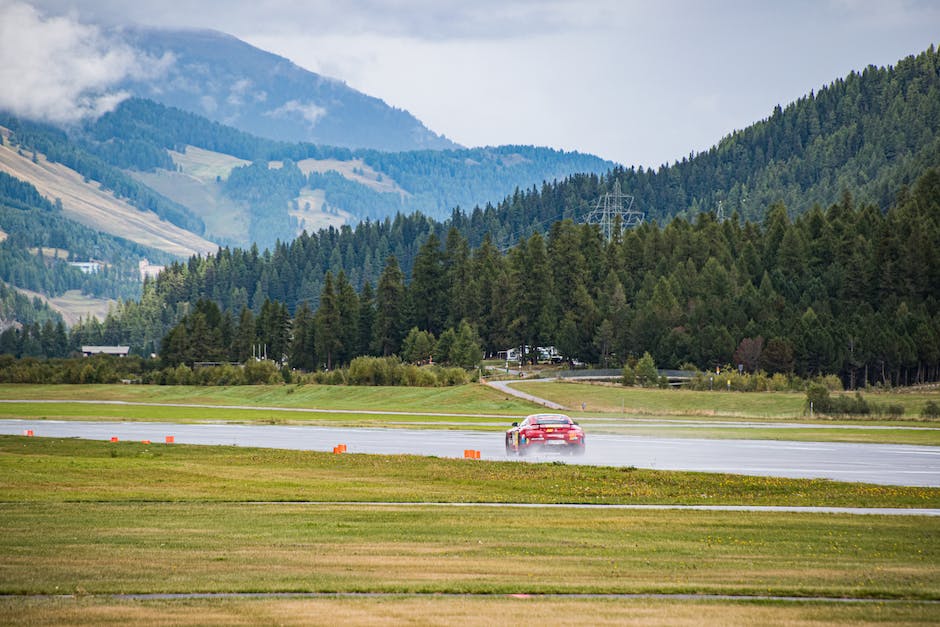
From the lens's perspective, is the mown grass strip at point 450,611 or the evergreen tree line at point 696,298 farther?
the evergreen tree line at point 696,298

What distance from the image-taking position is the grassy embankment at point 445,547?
15.6 m

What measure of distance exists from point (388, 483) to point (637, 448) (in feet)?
57.1

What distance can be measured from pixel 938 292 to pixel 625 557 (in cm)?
11774

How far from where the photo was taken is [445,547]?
820 inches

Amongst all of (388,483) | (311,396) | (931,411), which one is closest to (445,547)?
(388,483)

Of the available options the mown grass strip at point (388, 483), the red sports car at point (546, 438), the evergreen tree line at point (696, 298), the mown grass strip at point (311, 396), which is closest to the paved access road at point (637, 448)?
the red sports car at point (546, 438)

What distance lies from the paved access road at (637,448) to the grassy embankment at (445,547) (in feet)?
16.7

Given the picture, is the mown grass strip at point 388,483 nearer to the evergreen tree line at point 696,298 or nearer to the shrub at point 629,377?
the shrub at point 629,377

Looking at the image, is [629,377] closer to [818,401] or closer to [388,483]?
[818,401]

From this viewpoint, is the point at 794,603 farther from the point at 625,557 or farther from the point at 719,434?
the point at 719,434

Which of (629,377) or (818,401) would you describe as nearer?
(818,401)

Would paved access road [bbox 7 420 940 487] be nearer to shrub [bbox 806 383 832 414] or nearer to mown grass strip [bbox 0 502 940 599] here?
mown grass strip [bbox 0 502 940 599]

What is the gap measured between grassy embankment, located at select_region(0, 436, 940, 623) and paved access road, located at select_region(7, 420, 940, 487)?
16.7 ft

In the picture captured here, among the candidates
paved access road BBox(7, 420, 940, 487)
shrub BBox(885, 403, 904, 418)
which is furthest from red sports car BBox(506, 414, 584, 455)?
shrub BBox(885, 403, 904, 418)
